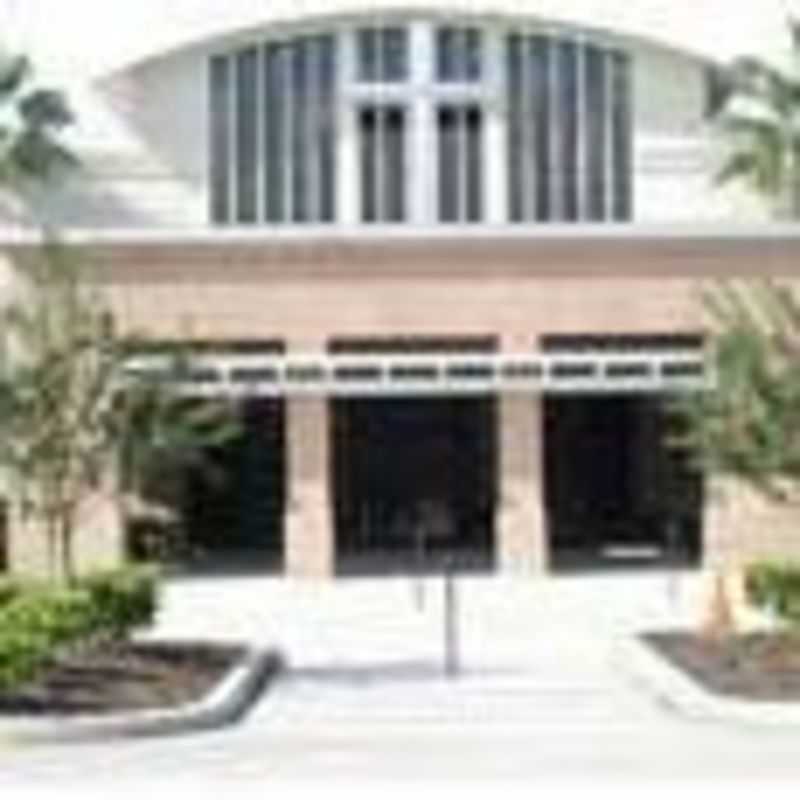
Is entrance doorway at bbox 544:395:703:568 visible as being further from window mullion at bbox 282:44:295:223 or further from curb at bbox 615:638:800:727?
curb at bbox 615:638:800:727

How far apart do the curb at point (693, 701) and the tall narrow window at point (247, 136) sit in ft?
91.4

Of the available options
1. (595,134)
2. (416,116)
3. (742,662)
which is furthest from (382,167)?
(742,662)

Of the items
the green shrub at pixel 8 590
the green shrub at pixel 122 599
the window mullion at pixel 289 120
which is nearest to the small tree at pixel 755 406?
the green shrub at pixel 122 599

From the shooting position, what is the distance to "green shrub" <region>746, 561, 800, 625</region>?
105 feet

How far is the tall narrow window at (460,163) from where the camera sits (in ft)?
189

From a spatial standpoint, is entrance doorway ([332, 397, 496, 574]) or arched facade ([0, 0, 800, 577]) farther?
entrance doorway ([332, 397, 496, 574])

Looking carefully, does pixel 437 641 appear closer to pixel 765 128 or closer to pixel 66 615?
pixel 66 615

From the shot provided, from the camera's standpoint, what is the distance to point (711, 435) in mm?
30641

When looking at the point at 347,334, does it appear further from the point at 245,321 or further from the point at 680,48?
the point at 680,48

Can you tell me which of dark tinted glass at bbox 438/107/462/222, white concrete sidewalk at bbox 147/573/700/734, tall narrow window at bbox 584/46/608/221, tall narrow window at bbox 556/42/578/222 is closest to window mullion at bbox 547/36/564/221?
tall narrow window at bbox 556/42/578/222

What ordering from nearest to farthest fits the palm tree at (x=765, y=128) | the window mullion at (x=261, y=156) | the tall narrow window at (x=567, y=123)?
1. the palm tree at (x=765, y=128)
2. the window mullion at (x=261, y=156)
3. the tall narrow window at (x=567, y=123)

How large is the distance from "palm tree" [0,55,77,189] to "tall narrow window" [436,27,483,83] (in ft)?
21.6

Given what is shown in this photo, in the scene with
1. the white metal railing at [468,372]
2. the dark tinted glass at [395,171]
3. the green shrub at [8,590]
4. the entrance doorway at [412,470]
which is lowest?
the green shrub at [8,590]

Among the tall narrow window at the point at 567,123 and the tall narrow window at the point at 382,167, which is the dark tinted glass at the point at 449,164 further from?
the tall narrow window at the point at 567,123
